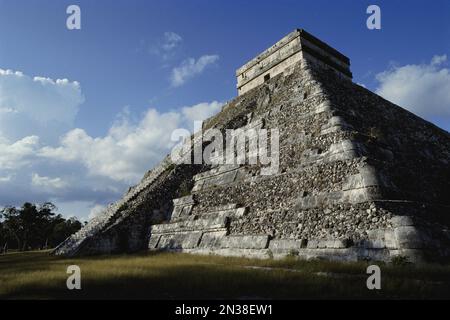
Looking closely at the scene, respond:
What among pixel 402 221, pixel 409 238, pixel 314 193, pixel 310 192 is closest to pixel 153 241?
pixel 310 192

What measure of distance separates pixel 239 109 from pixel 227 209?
9343 mm

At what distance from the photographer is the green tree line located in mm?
52250

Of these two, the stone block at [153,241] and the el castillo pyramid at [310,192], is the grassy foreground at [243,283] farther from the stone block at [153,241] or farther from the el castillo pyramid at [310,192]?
the stone block at [153,241]

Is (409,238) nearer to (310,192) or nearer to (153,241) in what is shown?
(310,192)

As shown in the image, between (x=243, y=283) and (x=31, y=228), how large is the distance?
177 feet

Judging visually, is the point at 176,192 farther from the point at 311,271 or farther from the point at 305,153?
the point at 311,271

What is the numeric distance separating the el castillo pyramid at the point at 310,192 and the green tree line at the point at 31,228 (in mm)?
39177

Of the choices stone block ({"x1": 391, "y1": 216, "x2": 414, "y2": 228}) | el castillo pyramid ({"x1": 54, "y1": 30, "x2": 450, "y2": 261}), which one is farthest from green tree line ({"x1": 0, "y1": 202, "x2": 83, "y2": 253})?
stone block ({"x1": 391, "y1": 216, "x2": 414, "y2": 228})

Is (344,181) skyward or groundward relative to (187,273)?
skyward

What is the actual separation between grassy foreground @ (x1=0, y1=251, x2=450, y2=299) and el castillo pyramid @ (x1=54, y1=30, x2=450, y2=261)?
131cm

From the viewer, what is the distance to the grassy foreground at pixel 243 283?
7.02m

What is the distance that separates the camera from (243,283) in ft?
26.4

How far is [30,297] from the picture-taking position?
7438mm

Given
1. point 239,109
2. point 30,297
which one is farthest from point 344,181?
point 239,109
